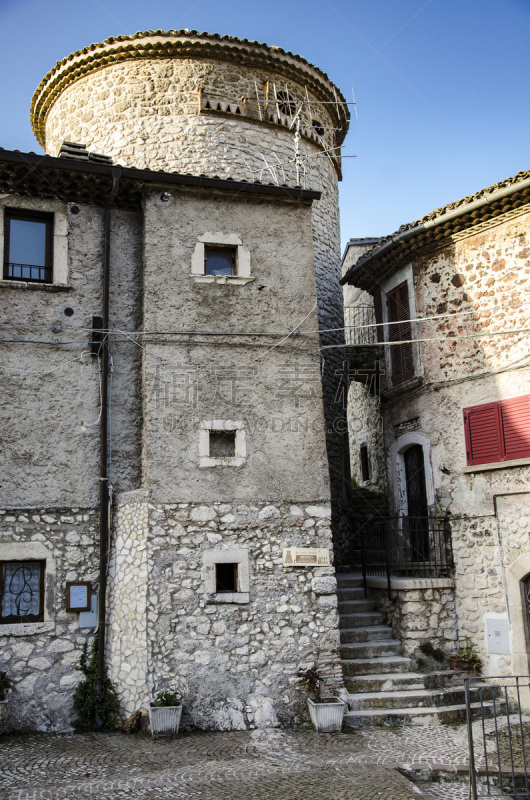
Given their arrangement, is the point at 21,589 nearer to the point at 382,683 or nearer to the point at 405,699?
the point at 382,683

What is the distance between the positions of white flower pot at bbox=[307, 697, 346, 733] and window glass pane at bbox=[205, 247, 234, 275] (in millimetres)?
6277

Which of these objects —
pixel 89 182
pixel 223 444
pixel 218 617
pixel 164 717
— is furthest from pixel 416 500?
pixel 89 182

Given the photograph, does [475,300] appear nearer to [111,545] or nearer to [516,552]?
[516,552]

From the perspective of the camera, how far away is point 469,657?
10.3 metres

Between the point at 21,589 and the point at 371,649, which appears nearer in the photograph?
the point at 21,589

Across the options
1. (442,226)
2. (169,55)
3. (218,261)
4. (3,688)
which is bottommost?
(3,688)

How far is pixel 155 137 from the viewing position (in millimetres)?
13680

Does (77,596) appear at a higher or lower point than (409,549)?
lower

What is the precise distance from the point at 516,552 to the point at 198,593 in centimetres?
479

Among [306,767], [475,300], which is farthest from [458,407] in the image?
[306,767]

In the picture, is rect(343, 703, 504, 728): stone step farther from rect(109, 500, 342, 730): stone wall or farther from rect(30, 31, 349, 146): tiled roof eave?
rect(30, 31, 349, 146): tiled roof eave

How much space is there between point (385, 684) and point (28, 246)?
821cm

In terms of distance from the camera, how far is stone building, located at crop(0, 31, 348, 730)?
889cm

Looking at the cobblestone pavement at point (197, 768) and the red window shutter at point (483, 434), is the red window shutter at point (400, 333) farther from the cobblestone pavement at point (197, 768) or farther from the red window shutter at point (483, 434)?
the cobblestone pavement at point (197, 768)
